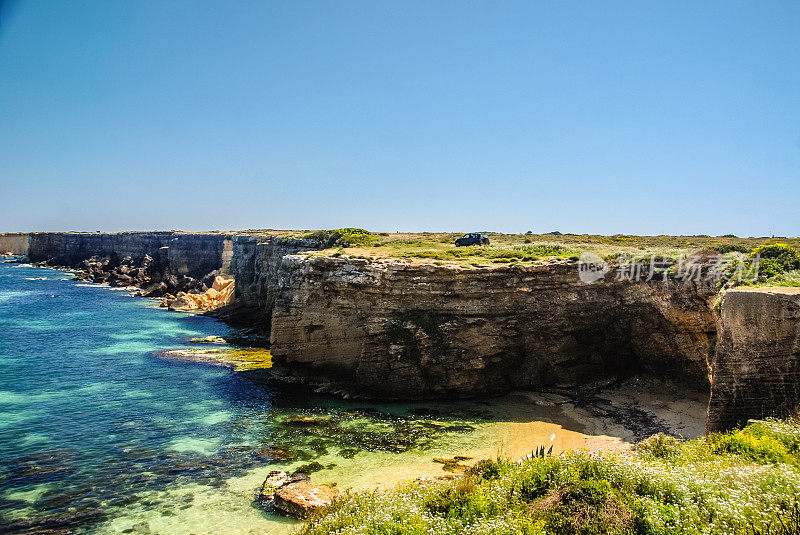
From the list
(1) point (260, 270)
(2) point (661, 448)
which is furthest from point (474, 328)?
(1) point (260, 270)

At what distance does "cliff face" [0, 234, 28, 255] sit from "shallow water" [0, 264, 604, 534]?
143851 mm

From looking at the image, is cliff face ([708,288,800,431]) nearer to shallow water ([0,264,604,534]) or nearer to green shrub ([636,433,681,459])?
green shrub ([636,433,681,459])

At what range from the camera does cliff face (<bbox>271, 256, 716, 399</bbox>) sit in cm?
2323

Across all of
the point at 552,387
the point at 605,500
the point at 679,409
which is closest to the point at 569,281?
the point at 552,387

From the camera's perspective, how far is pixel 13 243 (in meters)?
144

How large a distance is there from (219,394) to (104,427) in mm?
5746

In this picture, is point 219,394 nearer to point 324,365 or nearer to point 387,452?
point 324,365

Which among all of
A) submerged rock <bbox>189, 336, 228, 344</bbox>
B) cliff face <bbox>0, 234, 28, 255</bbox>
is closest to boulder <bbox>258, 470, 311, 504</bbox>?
submerged rock <bbox>189, 336, 228, 344</bbox>

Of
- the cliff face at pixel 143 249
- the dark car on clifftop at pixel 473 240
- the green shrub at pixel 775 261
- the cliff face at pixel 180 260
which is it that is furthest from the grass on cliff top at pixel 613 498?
the cliff face at pixel 143 249

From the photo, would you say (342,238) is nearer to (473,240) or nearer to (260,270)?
(473,240)

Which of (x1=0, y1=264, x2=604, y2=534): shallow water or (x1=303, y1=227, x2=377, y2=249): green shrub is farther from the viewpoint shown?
(x1=303, y1=227, x2=377, y2=249): green shrub

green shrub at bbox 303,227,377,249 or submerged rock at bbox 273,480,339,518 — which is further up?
green shrub at bbox 303,227,377,249

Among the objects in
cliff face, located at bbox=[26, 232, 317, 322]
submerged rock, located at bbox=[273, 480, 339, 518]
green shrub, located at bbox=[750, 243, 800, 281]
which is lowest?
submerged rock, located at bbox=[273, 480, 339, 518]

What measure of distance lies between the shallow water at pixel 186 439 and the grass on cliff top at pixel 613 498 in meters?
5.02
